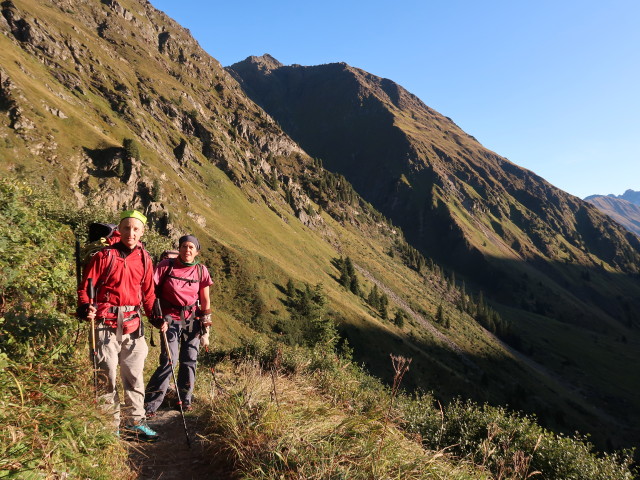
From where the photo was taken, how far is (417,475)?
4062 mm

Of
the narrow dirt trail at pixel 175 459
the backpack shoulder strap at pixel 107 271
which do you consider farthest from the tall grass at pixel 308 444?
the backpack shoulder strap at pixel 107 271

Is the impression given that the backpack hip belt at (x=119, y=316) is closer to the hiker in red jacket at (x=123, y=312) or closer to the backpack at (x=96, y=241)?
the hiker in red jacket at (x=123, y=312)

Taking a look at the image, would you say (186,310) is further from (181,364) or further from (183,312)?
(181,364)

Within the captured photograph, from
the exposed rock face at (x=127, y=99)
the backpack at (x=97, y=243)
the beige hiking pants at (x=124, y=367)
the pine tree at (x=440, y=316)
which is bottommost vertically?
the pine tree at (x=440, y=316)

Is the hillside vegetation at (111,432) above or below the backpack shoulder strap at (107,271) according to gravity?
below

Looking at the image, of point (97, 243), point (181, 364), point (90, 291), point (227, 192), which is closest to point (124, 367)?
point (90, 291)

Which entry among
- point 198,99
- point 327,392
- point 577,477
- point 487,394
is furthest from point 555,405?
point 198,99

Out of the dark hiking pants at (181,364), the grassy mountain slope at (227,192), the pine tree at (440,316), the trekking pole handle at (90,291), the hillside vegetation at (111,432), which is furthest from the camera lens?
the pine tree at (440,316)

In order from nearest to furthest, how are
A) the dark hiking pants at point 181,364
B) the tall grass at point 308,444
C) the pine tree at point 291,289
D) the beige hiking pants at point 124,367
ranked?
the tall grass at point 308,444
the beige hiking pants at point 124,367
the dark hiking pants at point 181,364
the pine tree at point 291,289

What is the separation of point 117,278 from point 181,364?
253 cm

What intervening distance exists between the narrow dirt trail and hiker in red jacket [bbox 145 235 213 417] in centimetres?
99

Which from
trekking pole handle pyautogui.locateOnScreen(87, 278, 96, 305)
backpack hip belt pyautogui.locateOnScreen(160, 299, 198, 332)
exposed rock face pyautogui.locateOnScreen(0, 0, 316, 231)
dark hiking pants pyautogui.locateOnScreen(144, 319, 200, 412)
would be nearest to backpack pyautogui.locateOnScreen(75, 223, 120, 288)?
trekking pole handle pyautogui.locateOnScreen(87, 278, 96, 305)

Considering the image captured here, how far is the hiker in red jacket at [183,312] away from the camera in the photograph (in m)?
6.54

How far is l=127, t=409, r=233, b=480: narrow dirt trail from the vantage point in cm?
442
